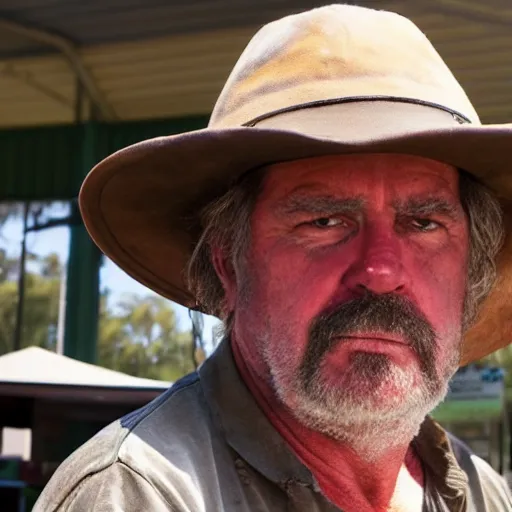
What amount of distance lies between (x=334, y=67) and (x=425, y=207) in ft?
0.90

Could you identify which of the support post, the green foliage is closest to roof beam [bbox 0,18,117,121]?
the support post

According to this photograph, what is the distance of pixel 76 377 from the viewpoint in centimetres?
300

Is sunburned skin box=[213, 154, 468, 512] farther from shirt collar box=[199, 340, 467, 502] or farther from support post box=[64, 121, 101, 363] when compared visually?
support post box=[64, 121, 101, 363]

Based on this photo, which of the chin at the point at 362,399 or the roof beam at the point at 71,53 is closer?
the chin at the point at 362,399

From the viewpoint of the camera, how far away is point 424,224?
1394mm

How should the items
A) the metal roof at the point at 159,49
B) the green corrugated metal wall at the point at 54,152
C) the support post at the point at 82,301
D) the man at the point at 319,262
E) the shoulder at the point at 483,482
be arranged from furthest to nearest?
1. the green corrugated metal wall at the point at 54,152
2. the support post at the point at 82,301
3. the metal roof at the point at 159,49
4. the shoulder at the point at 483,482
5. the man at the point at 319,262

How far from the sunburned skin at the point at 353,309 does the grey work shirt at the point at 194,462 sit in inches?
3.0

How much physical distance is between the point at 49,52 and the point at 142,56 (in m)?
0.61

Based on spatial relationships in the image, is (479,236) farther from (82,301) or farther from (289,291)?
(82,301)

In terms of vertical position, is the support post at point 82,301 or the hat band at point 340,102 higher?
the support post at point 82,301

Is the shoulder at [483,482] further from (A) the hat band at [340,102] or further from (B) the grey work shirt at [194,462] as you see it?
(A) the hat band at [340,102]

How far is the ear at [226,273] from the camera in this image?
1565 millimetres

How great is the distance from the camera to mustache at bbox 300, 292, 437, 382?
1.29 m

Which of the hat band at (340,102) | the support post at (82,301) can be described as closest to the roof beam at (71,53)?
the support post at (82,301)
